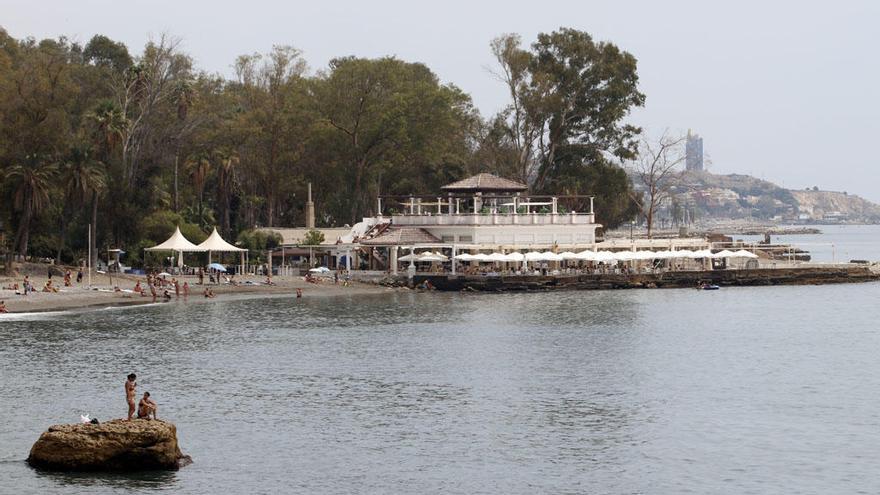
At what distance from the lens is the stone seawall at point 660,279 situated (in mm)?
101250

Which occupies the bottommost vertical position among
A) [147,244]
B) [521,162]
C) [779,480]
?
[779,480]

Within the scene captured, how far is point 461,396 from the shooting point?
50625 mm

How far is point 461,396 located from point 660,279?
6028cm

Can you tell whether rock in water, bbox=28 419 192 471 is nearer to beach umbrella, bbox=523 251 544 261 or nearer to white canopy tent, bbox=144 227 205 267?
white canopy tent, bbox=144 227 205 267

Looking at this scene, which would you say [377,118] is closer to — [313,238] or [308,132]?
[308,132]

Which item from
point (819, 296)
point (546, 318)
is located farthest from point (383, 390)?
point (819, 296)

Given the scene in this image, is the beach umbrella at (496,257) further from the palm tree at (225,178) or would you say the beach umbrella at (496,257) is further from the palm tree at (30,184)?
the palm tree at (30,184)

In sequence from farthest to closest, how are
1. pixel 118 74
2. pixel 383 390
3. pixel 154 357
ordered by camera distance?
pixel 118 74, pixel 154 357, pixel 383 390

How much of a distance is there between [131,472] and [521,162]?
96.8m

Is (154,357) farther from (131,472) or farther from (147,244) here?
(147,244)

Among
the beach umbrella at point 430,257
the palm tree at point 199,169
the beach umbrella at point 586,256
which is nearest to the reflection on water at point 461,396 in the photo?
the beach umbrella at point 430,257

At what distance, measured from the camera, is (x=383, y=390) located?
51.7 m

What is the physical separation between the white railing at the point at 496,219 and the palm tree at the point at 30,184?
29.6m

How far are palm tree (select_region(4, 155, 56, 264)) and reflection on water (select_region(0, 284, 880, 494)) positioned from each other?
46.4 ft
